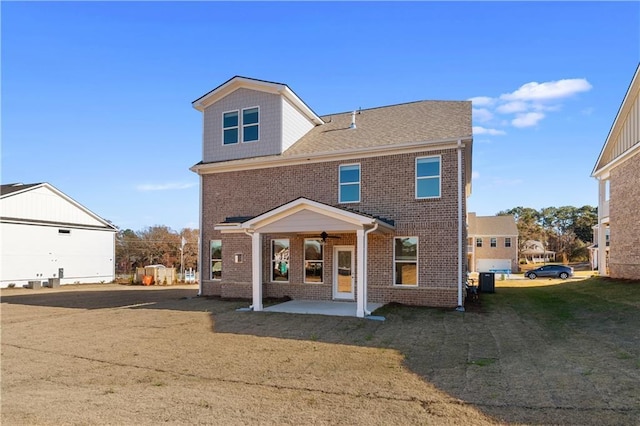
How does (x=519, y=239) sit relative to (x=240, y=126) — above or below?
below

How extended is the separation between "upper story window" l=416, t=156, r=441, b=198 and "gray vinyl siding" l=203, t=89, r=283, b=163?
5.63 meters

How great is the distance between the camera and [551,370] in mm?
6668

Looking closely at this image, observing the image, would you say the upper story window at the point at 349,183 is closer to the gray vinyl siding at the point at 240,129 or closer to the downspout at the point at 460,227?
the gray vinyl siding at the point at 240,129

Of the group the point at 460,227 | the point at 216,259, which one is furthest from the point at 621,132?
the point at 216,259

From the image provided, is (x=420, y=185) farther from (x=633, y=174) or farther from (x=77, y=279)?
(x=77, y=279)

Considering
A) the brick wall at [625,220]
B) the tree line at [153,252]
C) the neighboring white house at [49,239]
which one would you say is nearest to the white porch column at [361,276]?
the brick wall at [625,220]

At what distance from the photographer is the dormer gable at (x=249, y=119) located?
16.5 m

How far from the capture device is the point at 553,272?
3547 cm

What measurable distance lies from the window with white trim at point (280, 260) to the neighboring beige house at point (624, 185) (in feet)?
51.2

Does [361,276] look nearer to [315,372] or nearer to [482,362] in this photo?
[482,362]

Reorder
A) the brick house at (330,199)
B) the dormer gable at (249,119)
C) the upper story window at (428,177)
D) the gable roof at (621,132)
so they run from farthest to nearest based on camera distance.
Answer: the gable roof at (621,132) < the dormer gable at (249,119) < the upper story window at (428,177) < the brick house at (330,199)

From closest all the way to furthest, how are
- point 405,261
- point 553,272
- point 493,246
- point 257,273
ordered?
point 257,273, point 405,261, point 553,272, point 493,246

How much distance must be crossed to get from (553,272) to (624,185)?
17.5 meters

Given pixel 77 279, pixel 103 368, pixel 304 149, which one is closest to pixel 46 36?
pixel 304 149
